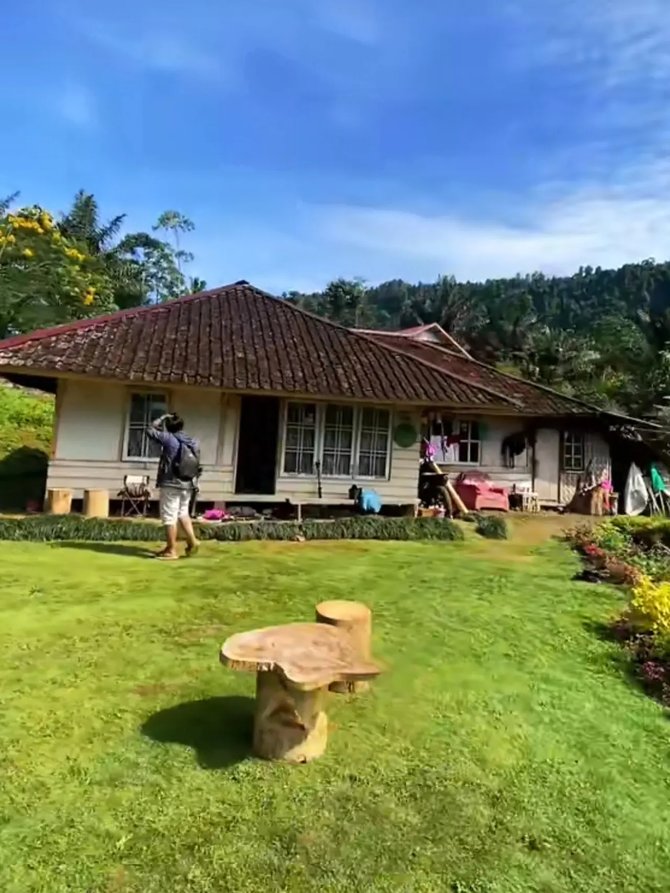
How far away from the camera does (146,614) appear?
6242mm

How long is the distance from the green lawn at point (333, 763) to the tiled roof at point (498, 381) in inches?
401

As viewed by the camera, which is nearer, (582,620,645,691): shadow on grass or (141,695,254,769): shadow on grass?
(141,695,254,769): shadow on grass

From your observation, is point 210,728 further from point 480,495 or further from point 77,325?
point 480,495

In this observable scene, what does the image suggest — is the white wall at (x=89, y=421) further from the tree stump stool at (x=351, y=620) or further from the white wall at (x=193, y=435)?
the tree stump stool at (x=351, y=620)

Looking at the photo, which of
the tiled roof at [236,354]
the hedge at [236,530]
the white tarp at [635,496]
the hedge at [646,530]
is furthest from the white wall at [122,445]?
the white tarp at [635,496]

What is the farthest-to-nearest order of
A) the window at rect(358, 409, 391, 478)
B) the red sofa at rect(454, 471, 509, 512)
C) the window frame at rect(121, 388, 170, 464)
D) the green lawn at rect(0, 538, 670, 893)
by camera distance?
the red sofa at rect(454, 471, 509, 512) → the window at rect(358, 409, 391, 478) → the window frame at rect(121, 388, 170, 464) → the green lawn at rect(0, 538, 670, 893)

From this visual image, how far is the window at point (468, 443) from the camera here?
16.9m

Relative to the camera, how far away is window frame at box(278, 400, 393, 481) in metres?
12.8

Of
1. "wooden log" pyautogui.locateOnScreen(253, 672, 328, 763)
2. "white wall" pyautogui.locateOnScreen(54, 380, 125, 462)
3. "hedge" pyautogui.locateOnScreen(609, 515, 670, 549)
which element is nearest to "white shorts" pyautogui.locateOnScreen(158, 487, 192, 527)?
"white wall" pyautogui.locateOnScreen(54, 380, 125, 462)

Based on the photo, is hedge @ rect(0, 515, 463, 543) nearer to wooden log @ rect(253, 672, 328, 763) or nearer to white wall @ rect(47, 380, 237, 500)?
white wall @ rect(47, 380, 237, 500)

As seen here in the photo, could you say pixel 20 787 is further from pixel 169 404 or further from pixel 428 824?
pixel 169 404

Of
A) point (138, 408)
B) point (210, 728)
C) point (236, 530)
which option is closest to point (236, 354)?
point (138, 408)

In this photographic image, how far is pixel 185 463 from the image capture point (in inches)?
330

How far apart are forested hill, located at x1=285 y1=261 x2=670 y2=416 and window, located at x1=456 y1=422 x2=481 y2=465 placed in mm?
Result: 8039
